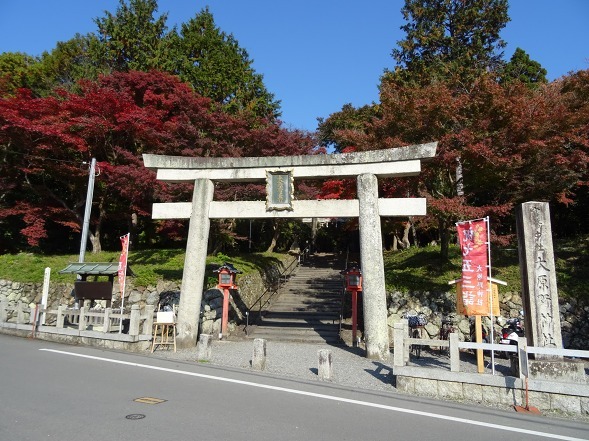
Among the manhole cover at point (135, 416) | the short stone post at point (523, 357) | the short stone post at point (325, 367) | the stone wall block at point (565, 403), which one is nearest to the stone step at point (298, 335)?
the short stone post at point (325, 367)

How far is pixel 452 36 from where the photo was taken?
25156 millimetres

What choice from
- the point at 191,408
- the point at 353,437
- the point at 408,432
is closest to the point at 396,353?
the point at 408,432

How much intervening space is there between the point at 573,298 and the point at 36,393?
15.4 m

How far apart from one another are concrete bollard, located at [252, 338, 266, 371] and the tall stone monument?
6.00 m

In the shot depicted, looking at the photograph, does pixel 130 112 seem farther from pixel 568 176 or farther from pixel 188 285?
pixel 568 176

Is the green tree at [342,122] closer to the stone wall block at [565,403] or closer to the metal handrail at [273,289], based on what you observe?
the metal handrail at [273,289]

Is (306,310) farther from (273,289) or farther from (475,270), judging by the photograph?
(475,270)

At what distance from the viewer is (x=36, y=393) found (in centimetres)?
701

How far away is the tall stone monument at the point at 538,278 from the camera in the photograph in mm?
8203

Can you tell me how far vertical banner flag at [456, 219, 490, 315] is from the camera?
9445mm

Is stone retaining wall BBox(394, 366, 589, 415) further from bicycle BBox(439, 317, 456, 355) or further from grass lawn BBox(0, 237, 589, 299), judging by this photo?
grass lawn BBox(0, 237, 589, 299)

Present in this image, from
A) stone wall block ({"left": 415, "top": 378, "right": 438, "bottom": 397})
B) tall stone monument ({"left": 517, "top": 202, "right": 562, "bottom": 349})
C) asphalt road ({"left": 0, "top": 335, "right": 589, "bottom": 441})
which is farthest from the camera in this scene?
tall stone monument ({"left": 517, "top": 202, "right": 562, "bottom": 349})

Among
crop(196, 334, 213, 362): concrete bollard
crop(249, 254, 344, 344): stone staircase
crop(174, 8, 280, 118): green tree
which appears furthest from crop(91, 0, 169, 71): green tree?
crop(196, 334, 213, 362): concrete bollard

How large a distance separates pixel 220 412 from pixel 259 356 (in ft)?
12.8
